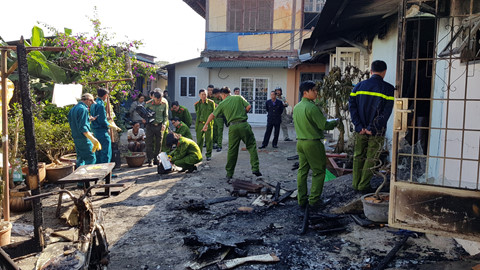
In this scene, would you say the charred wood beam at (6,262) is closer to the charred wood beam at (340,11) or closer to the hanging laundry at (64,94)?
the hanging laundry at (64,94)

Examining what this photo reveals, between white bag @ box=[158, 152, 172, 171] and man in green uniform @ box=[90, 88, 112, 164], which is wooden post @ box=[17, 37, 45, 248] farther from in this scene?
white bag @ box=[158, 152, 172, 171]

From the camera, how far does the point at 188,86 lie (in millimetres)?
19188

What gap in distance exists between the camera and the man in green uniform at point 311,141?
17.1ft

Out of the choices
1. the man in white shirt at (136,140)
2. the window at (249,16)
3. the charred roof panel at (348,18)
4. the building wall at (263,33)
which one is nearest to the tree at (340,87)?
the charred roof panel at (348,18)

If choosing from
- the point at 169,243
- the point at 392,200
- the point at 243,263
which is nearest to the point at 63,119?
the point at 169,243

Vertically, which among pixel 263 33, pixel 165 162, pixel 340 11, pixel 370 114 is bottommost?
pixel 165 162

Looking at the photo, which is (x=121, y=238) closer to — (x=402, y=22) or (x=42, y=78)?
(x=402, y=22)

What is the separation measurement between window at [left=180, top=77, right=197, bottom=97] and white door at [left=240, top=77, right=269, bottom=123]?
256 cm

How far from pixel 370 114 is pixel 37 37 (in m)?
8.99

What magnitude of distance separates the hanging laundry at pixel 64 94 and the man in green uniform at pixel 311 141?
12.3 ft

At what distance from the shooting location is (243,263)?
377cm

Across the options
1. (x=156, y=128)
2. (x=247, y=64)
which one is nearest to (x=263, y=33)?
(x=247, y=64)

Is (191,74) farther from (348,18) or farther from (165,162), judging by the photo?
(348,18)

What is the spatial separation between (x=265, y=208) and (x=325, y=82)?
3405mm
